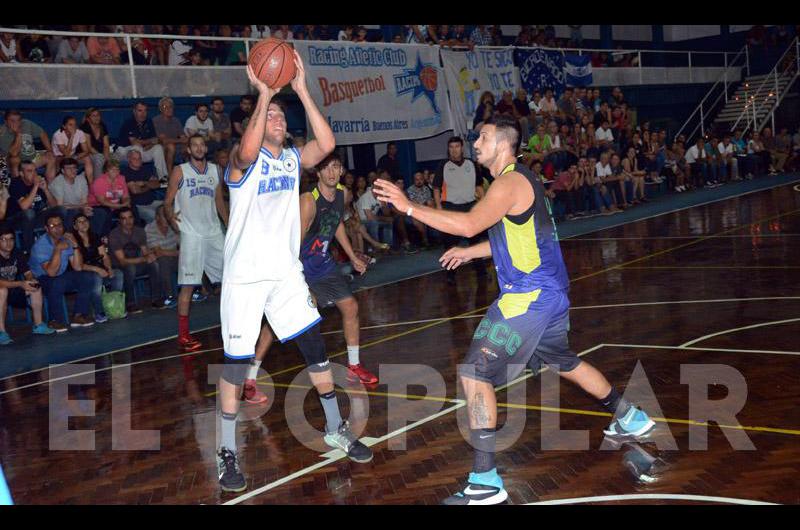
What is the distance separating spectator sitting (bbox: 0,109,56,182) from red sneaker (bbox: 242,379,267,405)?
19.8 feet

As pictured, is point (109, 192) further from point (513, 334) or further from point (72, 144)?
point (513, 334)

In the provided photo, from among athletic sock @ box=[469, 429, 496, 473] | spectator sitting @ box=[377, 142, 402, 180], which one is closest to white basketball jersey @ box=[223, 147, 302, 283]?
athletic sock @ box=[469, 429, 496, 473]

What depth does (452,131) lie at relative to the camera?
18531mm

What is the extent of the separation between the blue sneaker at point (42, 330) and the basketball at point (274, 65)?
6.60 m

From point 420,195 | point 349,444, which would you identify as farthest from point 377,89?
point 349,444

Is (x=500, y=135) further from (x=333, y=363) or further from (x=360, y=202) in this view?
(x=360, y=202)

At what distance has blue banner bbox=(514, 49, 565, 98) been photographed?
20847 millimetres

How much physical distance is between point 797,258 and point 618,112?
11.7 metres

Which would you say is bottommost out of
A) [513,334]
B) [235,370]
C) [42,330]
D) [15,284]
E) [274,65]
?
[42,330]

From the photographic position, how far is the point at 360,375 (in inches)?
296

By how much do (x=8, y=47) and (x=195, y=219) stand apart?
5132 millimetres

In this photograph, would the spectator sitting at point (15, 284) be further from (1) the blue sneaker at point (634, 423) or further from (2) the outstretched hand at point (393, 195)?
(1) the blue sneaker at point (634, 423)

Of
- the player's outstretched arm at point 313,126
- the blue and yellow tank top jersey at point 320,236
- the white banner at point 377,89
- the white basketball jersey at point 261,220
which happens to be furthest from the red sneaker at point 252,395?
the white banner at point 377,89

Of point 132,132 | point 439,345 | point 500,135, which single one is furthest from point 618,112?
point 500,135
